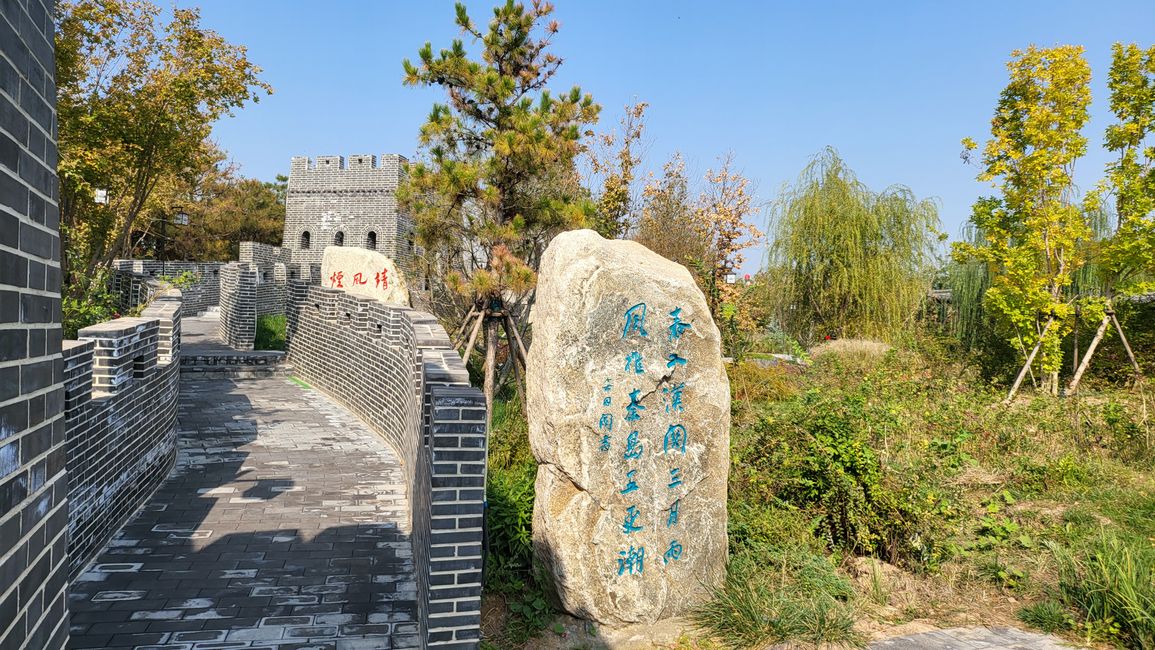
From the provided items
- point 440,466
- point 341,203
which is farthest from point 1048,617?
point 341,203

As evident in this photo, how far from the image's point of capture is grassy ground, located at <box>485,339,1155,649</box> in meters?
4.42

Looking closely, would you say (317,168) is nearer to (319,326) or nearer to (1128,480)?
(319,326)

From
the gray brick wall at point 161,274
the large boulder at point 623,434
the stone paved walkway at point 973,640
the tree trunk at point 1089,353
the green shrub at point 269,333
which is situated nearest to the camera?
the stone paved walkway at point 973,640

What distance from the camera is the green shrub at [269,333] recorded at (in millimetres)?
16344

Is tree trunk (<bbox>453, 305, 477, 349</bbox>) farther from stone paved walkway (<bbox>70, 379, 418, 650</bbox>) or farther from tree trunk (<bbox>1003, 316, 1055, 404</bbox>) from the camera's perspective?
tree trunk (<bbox>1003, 316, 1055, 404</bbox>)

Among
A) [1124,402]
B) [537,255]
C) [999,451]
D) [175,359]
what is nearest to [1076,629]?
[999,451]

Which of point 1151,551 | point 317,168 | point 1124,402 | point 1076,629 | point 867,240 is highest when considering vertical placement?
point 317,168

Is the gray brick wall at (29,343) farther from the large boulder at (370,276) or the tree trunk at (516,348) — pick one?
the large boulder at (370,276)

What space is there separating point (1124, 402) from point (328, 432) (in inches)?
380

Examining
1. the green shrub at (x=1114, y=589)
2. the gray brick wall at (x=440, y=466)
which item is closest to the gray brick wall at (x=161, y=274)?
the gray brick wall at (x=440, y=466)

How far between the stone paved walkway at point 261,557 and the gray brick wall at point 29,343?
7.14ft

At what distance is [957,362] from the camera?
533 inches

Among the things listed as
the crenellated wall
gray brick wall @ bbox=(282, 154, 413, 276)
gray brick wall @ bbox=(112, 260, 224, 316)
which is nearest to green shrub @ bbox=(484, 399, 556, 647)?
the crenellated wall

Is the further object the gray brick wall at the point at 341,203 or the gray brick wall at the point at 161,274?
the gray brick wall at the point at 341,203
